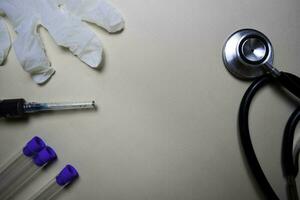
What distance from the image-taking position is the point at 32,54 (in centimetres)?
71

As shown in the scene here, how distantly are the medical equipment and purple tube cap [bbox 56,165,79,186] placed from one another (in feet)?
0.60

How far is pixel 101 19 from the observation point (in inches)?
28.7

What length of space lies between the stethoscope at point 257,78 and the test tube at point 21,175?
1.95 feet

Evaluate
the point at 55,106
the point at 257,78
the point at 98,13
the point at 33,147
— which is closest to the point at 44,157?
the point at 33,147

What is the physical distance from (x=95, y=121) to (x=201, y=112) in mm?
339

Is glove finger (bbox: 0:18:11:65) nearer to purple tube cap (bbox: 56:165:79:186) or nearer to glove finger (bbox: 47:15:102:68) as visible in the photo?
glove finger (bbox: 47:15:102:68)

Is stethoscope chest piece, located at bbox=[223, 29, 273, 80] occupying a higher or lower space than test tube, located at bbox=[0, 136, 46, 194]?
higher

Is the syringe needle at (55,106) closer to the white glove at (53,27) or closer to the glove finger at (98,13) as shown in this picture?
the white glove at (53,27)

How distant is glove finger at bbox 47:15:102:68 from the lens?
0.72 m

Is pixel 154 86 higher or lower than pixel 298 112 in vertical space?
higher

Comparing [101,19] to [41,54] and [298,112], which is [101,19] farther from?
[298,112]

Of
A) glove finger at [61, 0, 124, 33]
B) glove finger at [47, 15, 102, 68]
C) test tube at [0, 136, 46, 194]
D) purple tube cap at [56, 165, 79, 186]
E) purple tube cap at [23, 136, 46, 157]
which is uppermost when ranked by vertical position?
glove finger at [61, 0, 124, 33]

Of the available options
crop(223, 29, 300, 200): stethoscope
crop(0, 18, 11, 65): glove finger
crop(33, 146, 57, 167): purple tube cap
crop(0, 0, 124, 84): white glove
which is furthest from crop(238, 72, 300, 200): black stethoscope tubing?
crop(0, 18, 11, 65): glove finger

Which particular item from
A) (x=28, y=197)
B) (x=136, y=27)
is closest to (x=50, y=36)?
(x=136, y=27)
